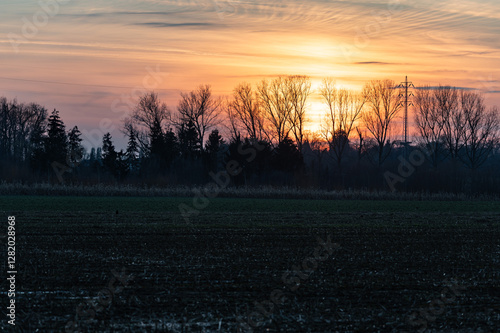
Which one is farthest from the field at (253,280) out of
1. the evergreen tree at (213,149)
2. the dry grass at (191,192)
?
the evergreen tree at (213,149)

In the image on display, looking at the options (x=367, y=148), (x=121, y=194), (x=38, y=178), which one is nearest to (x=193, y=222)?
(x=121, y=194)

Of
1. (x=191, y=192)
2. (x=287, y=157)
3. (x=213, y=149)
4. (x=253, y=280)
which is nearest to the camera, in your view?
(x=253, y=280)

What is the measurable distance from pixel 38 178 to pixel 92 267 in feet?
146

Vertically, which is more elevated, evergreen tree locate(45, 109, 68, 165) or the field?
evergreen tree locate(45, 109, 68, 165)

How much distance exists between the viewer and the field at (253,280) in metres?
7.67

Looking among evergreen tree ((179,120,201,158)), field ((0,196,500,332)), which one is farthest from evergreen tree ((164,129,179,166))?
field ((0,196,500,332))

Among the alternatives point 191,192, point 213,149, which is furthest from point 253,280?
point 213,149

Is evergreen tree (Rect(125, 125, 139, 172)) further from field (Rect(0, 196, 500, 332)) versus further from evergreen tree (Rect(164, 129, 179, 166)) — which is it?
field (Rect(0, 196, 500, 332))

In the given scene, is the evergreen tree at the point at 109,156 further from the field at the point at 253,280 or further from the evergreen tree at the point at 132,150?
the field at the point at 253,280

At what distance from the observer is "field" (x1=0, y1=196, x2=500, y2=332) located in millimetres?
7668

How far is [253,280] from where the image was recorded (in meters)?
10.3

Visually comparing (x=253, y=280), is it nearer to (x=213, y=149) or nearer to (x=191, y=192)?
(x=191, y=192)

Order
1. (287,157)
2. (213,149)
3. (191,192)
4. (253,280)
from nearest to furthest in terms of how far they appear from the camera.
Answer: (253,280), (191,192), (287,157), (213,149)

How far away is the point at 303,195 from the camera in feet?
162
